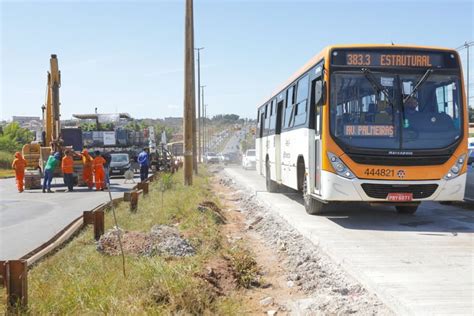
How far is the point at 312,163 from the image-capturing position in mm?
10977

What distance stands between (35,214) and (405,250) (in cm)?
1038

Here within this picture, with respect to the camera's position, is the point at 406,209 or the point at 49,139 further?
the point at 49,139

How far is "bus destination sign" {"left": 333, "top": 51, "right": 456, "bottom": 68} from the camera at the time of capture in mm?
10234

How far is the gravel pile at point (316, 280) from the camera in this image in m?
5.73

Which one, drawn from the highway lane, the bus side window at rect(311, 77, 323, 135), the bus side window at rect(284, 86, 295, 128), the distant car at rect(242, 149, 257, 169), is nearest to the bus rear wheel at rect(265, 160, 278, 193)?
the bus side window at rect(284, 86, 295, 128)

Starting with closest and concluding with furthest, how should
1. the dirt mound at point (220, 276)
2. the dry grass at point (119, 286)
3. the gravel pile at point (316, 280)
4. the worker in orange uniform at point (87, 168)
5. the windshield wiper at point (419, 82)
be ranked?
the dry grass at point (119, 286), the gravel pile at point (316, 280), the dirt mound at point (220, 276), the windshield wiper at point (419, 82), the worker in orange uniform at point (87, 168)

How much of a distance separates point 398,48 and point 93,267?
6.74 meters

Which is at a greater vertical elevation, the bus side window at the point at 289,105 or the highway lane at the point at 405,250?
the bus side window at the point at 289,105

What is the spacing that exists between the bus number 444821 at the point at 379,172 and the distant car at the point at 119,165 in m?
23.8

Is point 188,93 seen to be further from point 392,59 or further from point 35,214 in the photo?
point 392,59

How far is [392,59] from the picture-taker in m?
10.2

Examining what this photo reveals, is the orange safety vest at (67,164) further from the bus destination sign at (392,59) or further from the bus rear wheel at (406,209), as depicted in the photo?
the bus destination sign at (392,59)

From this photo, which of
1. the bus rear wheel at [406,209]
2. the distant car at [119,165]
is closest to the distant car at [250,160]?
the distant car at [119,165]

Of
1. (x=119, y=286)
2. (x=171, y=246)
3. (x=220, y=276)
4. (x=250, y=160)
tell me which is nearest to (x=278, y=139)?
(x=171, y=246)
